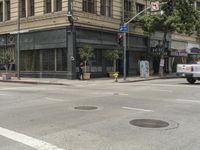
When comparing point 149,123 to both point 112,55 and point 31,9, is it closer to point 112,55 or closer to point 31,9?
point 112,55

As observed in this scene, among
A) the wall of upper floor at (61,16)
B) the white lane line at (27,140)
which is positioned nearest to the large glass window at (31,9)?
the wall of upper floor at (61,16)

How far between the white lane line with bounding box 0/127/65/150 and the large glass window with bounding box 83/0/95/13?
2478 cm

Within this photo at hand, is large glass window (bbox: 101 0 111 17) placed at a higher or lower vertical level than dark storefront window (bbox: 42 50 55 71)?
higher

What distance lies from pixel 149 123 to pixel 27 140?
352 cm

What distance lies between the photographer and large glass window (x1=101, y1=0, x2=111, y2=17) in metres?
33.5

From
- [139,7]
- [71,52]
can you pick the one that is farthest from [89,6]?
[139,7]

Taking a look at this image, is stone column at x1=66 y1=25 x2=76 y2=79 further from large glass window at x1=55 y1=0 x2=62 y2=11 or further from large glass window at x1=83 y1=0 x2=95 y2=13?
large glass window at x1=83 y1=0 x2=95 y2=13

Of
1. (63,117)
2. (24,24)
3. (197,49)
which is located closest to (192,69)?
(63,117)

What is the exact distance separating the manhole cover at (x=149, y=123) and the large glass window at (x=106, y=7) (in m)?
25.6

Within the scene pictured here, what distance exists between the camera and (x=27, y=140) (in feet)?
22.3

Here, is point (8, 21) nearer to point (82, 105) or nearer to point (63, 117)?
point (82, 105)

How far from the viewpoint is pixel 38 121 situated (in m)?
8.95

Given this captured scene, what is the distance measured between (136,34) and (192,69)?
14.5 m

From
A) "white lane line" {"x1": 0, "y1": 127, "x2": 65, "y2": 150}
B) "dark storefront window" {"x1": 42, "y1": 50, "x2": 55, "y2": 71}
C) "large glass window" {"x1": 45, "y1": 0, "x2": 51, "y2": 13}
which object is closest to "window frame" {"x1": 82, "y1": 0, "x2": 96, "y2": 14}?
"large glass window" {"x1": 45, "y1": 0, "x2": 51, "y2": 13}
